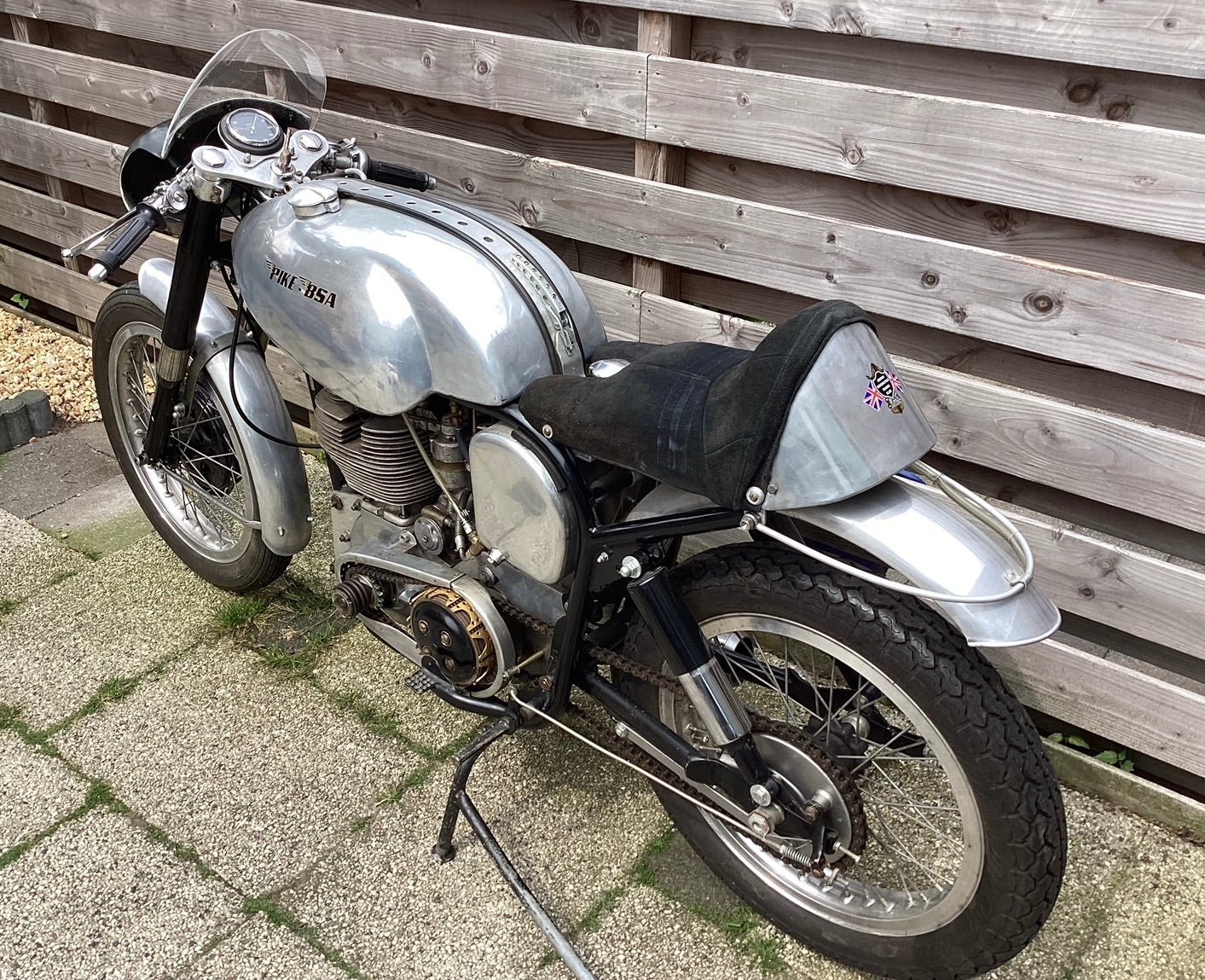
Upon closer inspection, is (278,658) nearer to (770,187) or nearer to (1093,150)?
(770,187)

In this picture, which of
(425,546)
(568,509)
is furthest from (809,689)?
(425,546)

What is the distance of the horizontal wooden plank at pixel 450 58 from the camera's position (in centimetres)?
251

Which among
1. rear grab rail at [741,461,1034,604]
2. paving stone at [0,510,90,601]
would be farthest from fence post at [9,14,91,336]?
rear grab rail at [741,461,1034,604]

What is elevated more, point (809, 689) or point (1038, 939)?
point (809, 689)

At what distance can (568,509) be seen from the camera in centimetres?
192

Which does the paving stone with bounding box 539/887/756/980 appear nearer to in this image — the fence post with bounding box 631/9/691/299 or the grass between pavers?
the grass between pavers

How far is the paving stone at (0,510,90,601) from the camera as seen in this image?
3.14m

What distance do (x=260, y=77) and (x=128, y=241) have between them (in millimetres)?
532

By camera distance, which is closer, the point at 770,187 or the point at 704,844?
the point at 704,844

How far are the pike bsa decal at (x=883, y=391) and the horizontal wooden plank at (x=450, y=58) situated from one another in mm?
1151

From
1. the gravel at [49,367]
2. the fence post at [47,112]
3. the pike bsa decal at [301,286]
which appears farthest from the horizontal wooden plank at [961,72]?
the gravel at [49,367]

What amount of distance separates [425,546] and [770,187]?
45.9 inches

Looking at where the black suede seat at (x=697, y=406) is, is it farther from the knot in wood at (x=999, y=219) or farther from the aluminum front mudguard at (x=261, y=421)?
the aluminum front mudguard at (x=261, y=421)

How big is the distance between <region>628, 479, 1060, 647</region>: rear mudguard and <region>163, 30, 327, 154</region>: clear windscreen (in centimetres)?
159
